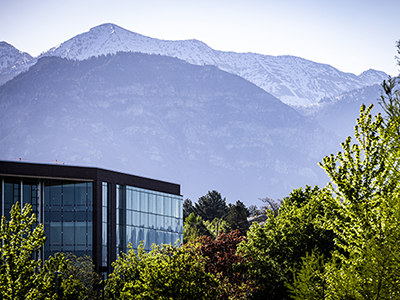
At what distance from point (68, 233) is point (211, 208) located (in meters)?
84.3

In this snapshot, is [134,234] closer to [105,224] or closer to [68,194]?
[105,224]

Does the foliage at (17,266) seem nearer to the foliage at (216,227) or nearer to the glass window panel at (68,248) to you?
the glass window panel at (68,248)

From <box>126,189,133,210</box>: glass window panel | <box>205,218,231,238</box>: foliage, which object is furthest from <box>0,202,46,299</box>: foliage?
<box>205,218,231,238</box>: foliage

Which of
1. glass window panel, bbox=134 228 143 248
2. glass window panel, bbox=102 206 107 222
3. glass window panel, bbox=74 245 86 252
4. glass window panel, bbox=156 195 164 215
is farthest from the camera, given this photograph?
glass window panel, bbox=156 195 164 215

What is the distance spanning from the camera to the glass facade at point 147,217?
5516 centimetres

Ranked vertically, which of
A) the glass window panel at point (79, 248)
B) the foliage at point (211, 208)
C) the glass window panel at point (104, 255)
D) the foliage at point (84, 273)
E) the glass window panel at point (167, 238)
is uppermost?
the foliage at point (211, 208)

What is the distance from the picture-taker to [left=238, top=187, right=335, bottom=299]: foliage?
113 feet

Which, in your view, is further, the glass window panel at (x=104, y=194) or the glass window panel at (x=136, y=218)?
the glass window panel at (x=136, y=218)

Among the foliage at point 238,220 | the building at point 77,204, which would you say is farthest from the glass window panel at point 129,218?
the foliage at point 238,220

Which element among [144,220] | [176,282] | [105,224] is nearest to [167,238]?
[144,220]

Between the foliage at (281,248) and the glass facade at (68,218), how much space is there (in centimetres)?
1982

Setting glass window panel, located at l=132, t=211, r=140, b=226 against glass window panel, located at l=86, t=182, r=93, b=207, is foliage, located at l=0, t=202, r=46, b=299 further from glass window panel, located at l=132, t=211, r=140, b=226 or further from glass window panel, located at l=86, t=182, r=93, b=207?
glass window panel, located at l=132, t=211, r=140, b=226

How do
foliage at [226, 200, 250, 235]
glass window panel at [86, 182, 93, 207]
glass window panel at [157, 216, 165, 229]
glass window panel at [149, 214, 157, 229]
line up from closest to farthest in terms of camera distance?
glass window panel at [86, 182, 93, 207]
glass window panel at [149, 214, 157, 229]
glass window panel at [157, 216, 165, 229]
foliage at [226, 200, 250, 235]

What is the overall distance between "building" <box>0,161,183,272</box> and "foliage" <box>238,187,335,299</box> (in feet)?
64.5
